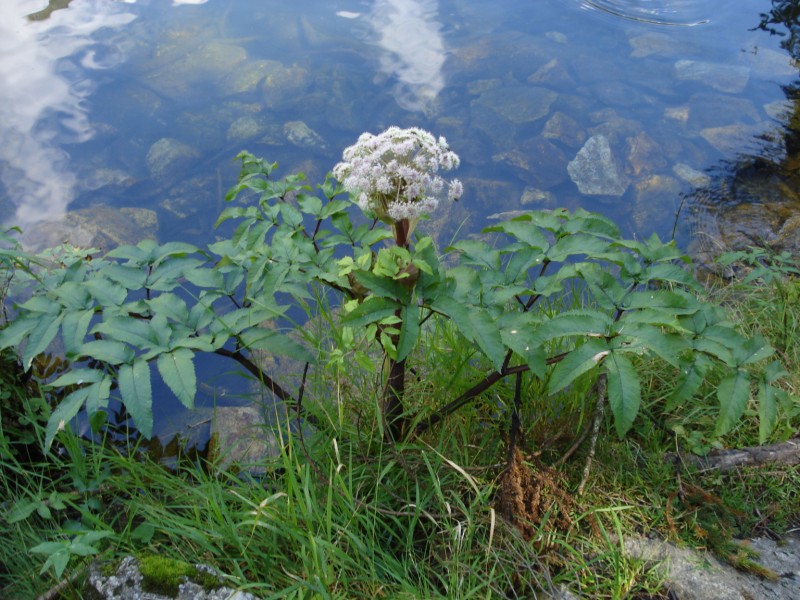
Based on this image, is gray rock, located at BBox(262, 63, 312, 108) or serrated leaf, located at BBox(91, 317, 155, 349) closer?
serrated leaf, located at BBox(91, 317, 155, 349)

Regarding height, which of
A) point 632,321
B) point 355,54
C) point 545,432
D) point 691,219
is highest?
point 632,321

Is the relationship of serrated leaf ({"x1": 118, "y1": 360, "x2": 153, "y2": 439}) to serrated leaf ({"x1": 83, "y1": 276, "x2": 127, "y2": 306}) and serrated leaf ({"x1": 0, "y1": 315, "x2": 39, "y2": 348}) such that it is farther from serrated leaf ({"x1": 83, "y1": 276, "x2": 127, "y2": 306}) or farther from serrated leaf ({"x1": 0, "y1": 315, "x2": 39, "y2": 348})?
serrated leaf ({"x1": 0, "y1": 315, "x2": 39, "y2": 348})

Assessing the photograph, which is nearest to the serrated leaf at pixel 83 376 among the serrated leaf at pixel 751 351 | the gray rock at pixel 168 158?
the serrated leaf at pixel 751 351

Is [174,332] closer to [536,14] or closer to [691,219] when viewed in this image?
[691,219]

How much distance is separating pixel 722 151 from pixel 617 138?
0.83 metres

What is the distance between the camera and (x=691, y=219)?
441 centimetres

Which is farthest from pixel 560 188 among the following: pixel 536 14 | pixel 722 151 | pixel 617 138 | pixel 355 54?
pixel 536 14

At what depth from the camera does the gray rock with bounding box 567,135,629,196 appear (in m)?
4.61

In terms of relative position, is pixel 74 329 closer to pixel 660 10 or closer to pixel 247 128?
pixel 247 128

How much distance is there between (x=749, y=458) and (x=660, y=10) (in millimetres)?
6196

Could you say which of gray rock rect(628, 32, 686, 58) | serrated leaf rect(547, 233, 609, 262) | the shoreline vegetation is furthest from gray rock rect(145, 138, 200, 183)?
gray rock rect(628, 32, 686, 58)

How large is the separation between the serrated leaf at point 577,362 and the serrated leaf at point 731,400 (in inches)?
14.5

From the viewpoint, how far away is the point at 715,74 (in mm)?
5902

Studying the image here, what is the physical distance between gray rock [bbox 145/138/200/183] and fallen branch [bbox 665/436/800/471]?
3.67m
